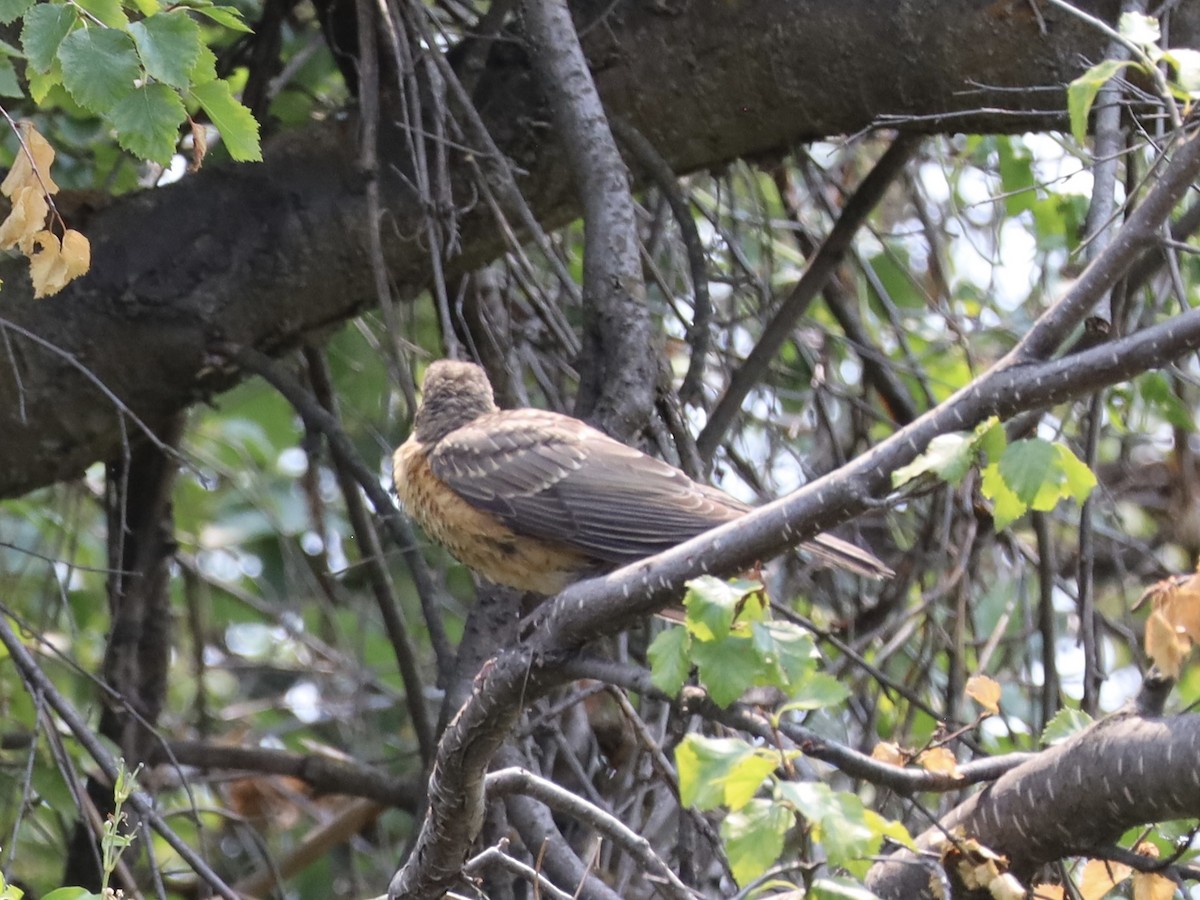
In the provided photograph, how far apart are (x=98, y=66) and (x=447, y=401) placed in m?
1.67

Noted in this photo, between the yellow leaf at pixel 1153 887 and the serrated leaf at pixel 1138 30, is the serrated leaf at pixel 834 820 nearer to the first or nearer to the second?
the yellow leaf at pixel 1153 887

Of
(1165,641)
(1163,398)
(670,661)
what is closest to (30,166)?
(670,661)

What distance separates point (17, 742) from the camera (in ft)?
13.5

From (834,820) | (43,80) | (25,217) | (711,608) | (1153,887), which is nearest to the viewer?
(834,820)

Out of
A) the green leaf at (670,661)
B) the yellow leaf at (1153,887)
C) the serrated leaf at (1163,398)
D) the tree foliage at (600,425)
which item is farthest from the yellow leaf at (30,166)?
the serrated leaf at (1163,398)

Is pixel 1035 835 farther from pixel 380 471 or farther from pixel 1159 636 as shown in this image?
pixel 380 471

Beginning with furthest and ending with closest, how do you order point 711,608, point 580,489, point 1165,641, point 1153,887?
point 580,489 < point 1153,887 < point 1165,641 < point 711,608

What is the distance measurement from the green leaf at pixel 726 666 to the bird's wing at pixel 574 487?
1.27 meters

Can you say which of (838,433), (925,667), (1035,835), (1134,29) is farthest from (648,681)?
(838,433)

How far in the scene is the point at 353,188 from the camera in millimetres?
3697

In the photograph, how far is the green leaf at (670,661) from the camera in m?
1.85

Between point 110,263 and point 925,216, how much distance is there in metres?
2.36

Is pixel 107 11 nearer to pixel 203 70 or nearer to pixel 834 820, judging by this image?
pixel 203 70

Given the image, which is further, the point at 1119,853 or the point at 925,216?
the point at 925,216
